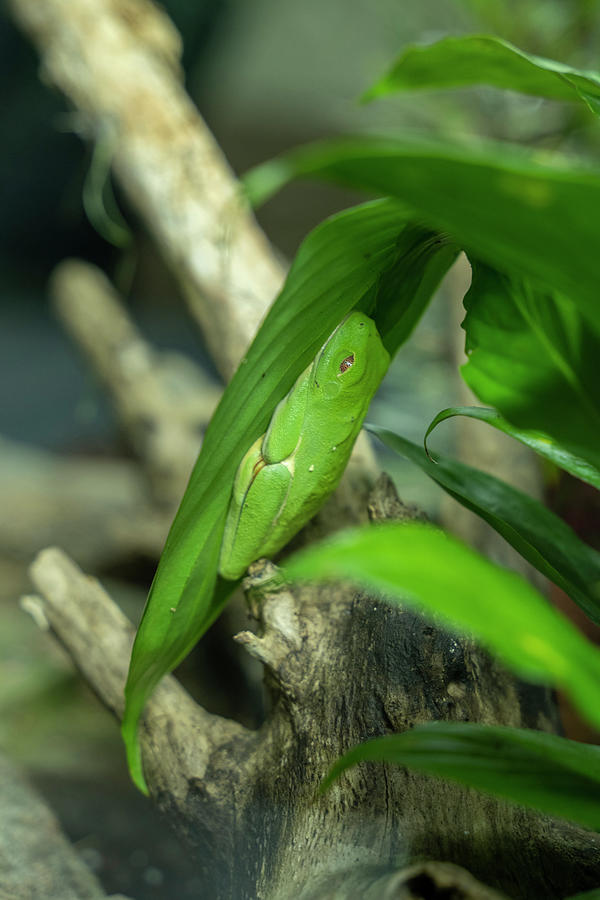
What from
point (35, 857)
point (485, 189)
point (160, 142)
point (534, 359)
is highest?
point (485, 189)

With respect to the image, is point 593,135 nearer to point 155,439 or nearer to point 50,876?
point 155,439

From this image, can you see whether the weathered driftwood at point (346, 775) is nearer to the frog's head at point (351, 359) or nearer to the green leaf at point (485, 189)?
the frog's head at point (351, 359)

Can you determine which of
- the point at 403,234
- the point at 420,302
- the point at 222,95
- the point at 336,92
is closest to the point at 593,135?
the point at 336,92

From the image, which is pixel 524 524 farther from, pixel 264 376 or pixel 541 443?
pixel 264 376

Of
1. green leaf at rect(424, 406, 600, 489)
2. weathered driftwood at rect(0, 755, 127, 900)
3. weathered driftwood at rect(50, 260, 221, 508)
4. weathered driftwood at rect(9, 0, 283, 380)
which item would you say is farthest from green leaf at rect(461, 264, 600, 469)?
weathered driftwood at rect(50, 260, 221, 508)

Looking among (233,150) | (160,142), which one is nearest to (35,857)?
(160,142)

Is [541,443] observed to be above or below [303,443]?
above
